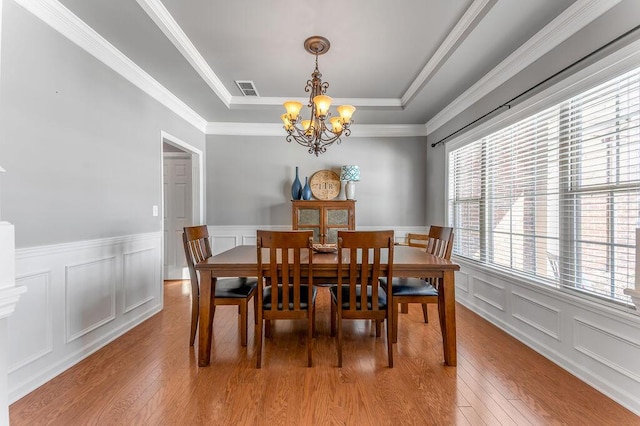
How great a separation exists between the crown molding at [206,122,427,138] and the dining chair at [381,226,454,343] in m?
2.15

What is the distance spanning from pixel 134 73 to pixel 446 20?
2.74 metres

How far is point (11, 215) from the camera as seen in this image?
171 cm

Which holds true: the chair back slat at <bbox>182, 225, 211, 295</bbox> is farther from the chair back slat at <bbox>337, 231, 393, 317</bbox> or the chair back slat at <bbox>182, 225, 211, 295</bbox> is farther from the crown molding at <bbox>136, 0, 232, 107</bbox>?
the crown molding at <bbox>136, 0, 232, 107</bbox>

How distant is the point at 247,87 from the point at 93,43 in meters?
1.48

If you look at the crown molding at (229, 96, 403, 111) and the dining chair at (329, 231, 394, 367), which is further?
the crown molding at (229, 96, 403, 111)

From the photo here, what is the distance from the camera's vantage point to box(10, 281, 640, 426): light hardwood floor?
1.57m

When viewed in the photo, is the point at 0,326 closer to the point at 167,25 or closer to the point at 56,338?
the point at 56,338

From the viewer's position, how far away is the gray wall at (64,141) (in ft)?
5.64

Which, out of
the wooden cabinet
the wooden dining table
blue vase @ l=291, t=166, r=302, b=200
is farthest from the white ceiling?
the wooden dining table

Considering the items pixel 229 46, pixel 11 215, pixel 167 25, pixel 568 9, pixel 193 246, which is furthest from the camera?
pixel 229 46

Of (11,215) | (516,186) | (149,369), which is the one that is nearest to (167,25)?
(11,215)

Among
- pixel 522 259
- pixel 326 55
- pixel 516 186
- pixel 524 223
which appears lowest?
pixel 522 259

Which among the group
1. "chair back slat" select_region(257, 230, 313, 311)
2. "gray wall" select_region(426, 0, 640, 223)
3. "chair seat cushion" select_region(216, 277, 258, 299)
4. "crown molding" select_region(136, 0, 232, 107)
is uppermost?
"crown molding" select_region(136, 0, 232, 107)

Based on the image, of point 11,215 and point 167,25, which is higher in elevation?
point 167,25
